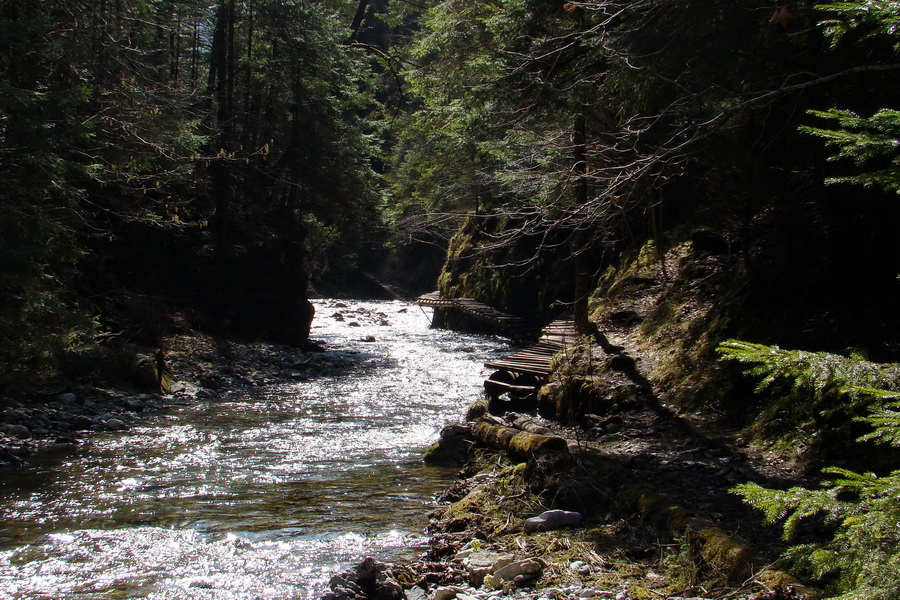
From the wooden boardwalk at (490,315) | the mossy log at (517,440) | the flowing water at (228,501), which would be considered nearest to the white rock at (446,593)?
the flowing water at (228,501)

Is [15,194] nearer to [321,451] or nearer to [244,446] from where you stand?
[244,446]

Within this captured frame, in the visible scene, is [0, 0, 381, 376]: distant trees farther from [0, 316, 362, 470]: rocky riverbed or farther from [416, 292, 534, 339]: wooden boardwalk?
[416, 292, 534, 339]: wooden boardwalk

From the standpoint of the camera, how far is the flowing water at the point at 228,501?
5223 millimetres

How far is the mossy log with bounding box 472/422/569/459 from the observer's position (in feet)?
23.2

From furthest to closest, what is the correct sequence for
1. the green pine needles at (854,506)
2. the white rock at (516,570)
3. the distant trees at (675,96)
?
the distant trees at (675,96), the white rock at (516,570), the green pine needles at (854,506)

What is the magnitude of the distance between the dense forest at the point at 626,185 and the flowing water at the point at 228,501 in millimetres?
2210

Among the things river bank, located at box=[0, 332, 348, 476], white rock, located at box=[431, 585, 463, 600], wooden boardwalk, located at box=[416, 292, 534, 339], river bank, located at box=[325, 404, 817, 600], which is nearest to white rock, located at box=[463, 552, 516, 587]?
river bank, located at box=[325, 404, 817, 600]

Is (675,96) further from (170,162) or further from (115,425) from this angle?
(170,162)

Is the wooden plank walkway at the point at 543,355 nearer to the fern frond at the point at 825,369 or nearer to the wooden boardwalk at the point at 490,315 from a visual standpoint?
the wooden boardwalk at the point at 490,315

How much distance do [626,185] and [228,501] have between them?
6073mm

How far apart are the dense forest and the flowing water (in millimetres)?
2210

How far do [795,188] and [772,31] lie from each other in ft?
5.58

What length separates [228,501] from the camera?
700 cm

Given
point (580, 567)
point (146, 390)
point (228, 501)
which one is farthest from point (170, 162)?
point (580, 567)
